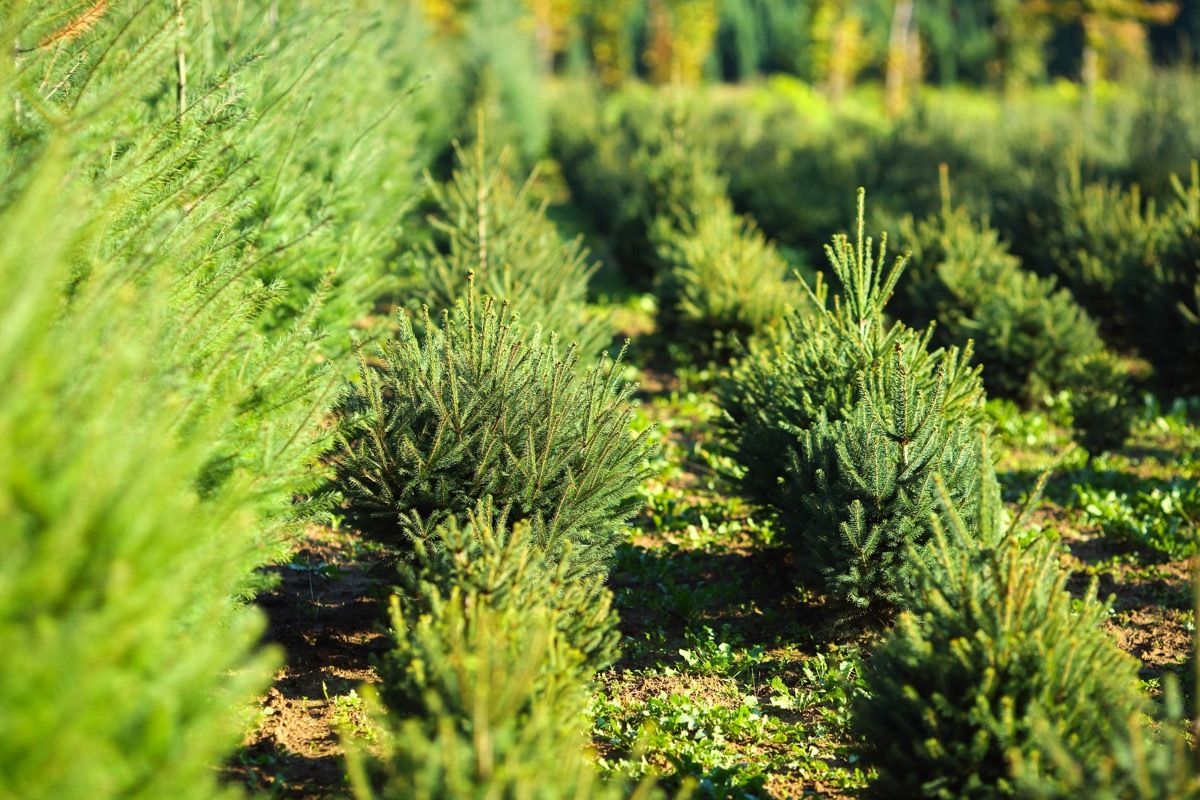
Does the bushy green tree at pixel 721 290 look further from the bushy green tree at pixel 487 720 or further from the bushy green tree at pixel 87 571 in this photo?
the bushy green tree at pixel 87 571

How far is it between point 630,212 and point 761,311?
13.4 ft

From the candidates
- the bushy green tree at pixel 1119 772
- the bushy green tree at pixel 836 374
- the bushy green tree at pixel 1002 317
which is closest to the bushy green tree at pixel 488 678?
the bushy green tree at pixel 1119 772

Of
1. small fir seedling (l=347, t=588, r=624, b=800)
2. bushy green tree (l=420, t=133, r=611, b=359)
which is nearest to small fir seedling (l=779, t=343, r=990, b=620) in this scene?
small fir seedling (l=347, t=588, r=624, b=800)

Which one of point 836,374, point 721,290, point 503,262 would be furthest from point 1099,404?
point 503,262

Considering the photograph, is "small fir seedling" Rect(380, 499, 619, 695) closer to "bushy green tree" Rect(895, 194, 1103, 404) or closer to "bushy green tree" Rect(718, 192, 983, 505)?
"bushy green tree" Rect(718, 192, 983, 505)

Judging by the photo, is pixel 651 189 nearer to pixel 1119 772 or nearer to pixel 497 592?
pixel 497 592

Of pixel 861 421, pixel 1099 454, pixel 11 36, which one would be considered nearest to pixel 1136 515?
pixel 1099 454

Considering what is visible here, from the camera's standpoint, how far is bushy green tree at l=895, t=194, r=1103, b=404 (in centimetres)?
870

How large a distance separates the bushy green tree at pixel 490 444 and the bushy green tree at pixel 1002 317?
4.70m

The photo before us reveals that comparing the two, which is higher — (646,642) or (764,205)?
(764,205)

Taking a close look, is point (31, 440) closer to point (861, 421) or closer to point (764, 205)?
point (861, 421)

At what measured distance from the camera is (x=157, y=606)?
2275mm

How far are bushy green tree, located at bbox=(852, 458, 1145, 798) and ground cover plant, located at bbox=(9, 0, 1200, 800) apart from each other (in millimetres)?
17

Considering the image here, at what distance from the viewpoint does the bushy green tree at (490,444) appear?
4.54 metres
